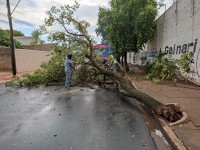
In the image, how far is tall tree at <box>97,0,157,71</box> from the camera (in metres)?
20.0

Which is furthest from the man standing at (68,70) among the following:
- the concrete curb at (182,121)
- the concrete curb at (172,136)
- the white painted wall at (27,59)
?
the white painted wall at (27,59)

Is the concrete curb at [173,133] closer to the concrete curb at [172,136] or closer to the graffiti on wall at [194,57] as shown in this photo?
the concrete curb at [172,136]

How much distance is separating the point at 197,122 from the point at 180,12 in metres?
10.8

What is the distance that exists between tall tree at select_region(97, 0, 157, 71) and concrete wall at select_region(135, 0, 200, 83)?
125 centimetres

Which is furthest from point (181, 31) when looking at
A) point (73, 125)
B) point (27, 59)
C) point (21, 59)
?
point (27, 59)

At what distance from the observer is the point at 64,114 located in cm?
799

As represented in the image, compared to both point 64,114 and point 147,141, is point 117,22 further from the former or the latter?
point 147,141

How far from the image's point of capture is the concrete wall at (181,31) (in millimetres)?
13023

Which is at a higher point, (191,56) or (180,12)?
(180,12)

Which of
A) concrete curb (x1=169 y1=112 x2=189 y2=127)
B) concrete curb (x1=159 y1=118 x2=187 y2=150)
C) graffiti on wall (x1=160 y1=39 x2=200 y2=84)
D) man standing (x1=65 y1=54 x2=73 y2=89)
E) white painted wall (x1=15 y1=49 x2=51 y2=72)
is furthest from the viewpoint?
white painted wall (x1=15 y1=49 x2=51 y2=72)

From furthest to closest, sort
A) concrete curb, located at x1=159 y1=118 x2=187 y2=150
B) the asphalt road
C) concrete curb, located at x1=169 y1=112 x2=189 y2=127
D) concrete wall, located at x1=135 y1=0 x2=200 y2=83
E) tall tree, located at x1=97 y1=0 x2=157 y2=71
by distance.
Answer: tall tree, located at x1=97 y1=0 x2=157 y2=71
concrete wall, located at x1=135 y1=0 x2=200 y2=83
concrete curb, located at x1=169 y1=112 x2=189 y2=127
the asphalt road
concrete curb, located at x1=159 y1=118 x2=187 y2=150

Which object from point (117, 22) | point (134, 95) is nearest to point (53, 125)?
point (134, 95)

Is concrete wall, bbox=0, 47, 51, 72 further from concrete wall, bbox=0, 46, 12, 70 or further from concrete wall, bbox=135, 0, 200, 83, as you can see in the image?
concrete wall, bbox=135, 0, 200, 83

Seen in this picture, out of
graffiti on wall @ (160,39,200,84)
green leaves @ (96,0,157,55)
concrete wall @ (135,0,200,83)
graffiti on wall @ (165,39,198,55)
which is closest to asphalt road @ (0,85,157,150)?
graffiti on wall @ (160,39,200,84)
